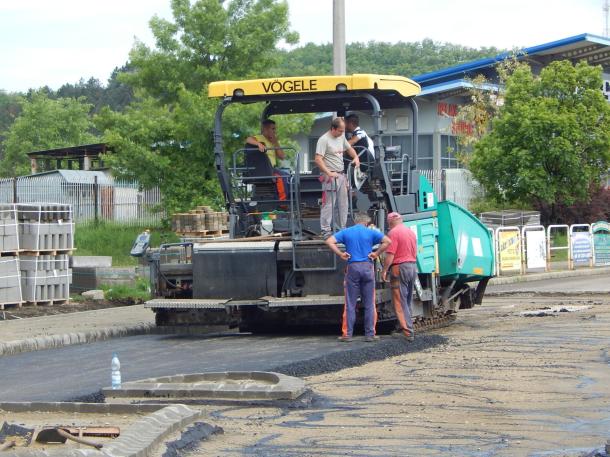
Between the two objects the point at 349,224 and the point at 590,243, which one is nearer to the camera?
the point at 349,224

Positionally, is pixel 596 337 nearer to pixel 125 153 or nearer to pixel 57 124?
pixel 125 153

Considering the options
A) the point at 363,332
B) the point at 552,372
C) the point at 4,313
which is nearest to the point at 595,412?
the point at 552,372

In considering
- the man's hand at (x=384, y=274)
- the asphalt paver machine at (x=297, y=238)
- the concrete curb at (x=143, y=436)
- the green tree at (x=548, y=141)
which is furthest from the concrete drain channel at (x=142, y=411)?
the green tree at (x=548, y=141)

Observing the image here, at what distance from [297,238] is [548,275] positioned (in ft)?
53.2

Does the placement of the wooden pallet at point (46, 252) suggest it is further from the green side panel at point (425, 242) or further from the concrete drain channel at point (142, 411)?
the concrete drain channel at point (142, 411)

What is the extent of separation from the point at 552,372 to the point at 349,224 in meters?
4.37

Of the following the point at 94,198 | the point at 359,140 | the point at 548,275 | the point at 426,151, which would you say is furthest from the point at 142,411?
the point at 426,151

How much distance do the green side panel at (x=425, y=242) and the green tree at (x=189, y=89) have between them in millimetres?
12357

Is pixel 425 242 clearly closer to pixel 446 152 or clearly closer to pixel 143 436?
pixel 143 436

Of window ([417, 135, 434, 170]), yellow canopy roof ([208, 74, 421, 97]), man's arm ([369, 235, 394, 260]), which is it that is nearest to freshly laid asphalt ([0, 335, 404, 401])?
man's arm ([369, 235, 394, 260])

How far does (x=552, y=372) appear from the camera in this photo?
1136 centimetres

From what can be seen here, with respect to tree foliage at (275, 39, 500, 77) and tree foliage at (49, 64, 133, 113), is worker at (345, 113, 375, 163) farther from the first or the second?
tree foliage at (49, 64, 133, 113)

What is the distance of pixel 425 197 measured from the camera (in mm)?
16266

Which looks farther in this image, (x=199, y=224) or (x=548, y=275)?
(x=548, y=275)
